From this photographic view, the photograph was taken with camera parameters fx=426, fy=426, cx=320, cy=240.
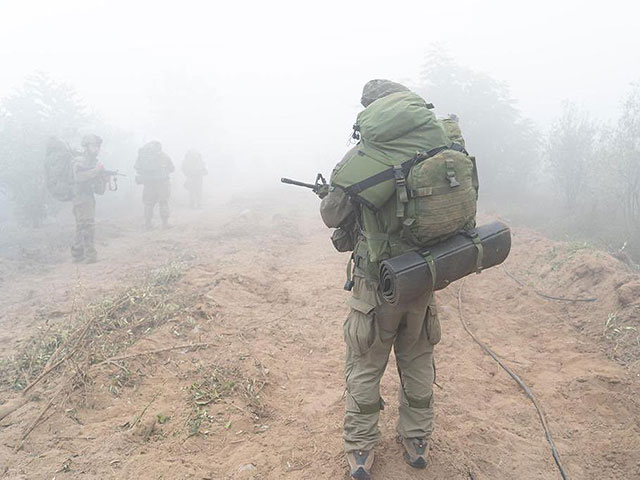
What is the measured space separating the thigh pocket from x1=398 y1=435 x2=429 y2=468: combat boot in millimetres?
698

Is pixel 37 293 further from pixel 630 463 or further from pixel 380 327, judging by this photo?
pixel 630 463

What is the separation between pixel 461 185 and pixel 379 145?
1.58 feet

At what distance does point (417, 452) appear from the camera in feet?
8.70

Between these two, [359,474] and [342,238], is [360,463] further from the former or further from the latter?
[342,238]

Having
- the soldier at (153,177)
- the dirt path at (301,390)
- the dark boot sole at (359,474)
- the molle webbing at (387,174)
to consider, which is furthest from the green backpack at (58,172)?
the dark boot sole at (359,474)

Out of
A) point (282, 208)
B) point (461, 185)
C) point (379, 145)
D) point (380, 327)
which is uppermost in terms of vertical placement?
point (379, 145)

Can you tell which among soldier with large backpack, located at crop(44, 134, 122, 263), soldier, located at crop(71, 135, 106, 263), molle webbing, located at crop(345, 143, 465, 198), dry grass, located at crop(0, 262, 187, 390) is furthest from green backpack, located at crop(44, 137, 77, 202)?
molle webbing, located at crop(345, 143, 465, 198)

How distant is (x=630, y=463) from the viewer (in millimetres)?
2816

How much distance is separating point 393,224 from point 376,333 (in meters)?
0.64

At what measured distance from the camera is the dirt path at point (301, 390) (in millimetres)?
2783

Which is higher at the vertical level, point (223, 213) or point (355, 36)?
point (355, 36)

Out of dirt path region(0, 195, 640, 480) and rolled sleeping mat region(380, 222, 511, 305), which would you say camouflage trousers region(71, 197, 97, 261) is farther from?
rolled sleeping mat region(380, 222, 511, 305)

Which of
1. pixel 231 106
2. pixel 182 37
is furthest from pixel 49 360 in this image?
pixel 182 37

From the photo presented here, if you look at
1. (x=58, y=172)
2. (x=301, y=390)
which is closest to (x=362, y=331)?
Answer: (x=301, y=390)
